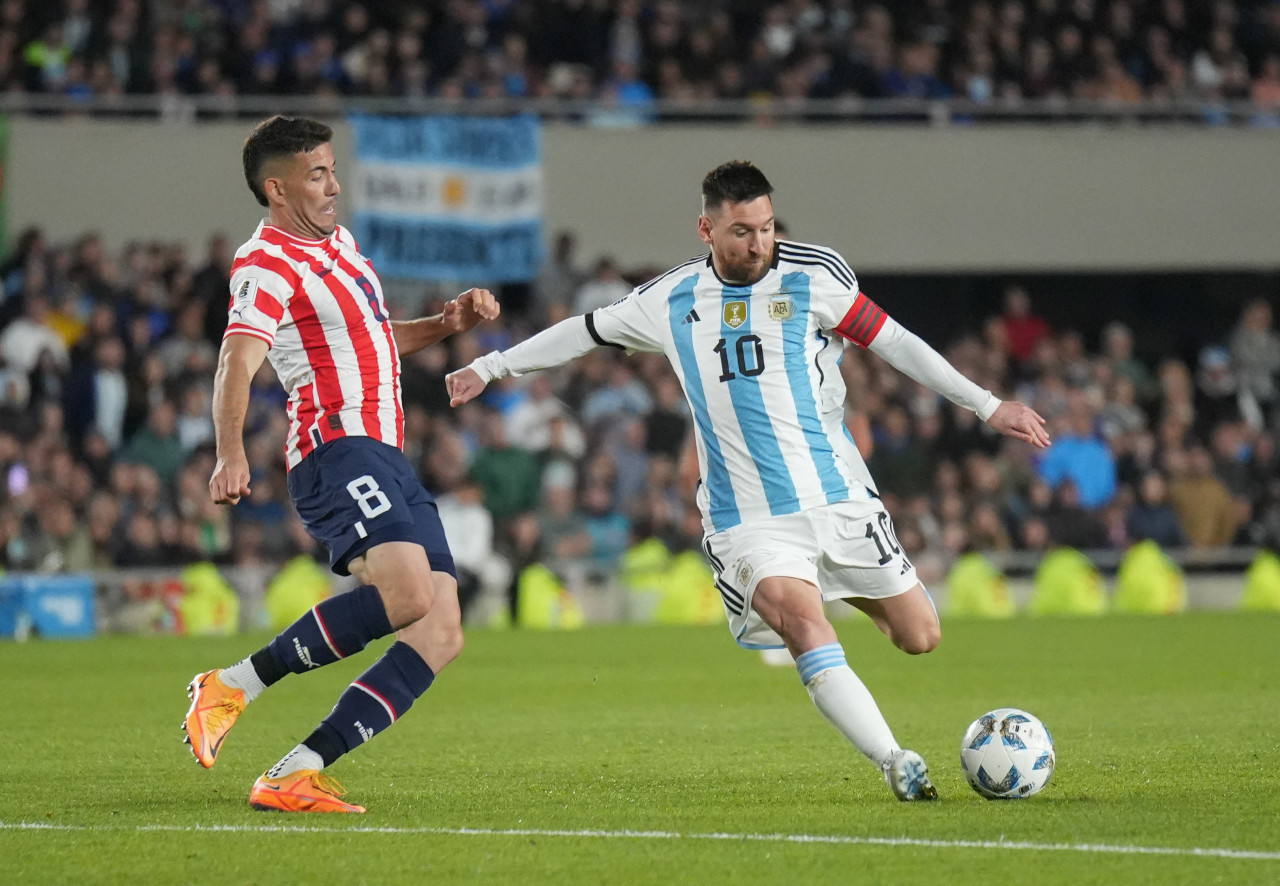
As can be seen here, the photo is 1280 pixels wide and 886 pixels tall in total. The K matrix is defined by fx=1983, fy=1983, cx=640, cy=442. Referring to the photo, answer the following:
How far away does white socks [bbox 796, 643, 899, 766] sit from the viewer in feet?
20.4

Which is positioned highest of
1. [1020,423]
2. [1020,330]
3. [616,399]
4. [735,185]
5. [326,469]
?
[1020,330]

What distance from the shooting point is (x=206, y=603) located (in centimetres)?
1647

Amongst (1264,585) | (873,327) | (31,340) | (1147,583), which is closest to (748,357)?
(873,327)

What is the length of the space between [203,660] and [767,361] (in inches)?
308

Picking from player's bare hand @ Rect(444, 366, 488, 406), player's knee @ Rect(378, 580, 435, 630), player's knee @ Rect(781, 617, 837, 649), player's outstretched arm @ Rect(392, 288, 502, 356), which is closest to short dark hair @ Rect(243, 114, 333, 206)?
player's outstretched arm @ Rect(392, 288, 502, 356)

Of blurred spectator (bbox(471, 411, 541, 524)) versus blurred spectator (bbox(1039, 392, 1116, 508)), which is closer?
blurred spectator (bbox(471, 411, 541, 524))

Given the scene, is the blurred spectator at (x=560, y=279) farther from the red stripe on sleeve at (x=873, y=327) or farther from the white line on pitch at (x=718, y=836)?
the white line on pitch at (x=718, y=836)

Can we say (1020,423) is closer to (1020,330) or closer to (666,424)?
(666,424)

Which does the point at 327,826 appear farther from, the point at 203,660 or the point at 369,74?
the point at 369,74

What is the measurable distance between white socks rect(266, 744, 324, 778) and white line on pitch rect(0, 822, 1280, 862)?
0.36m

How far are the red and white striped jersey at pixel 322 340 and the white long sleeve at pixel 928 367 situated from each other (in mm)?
1651

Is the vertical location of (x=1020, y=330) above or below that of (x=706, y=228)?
above

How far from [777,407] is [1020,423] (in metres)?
0.82

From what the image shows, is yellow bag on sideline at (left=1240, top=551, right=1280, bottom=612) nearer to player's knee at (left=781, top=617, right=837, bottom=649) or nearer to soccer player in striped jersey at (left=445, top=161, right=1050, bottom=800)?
soccer player in striped jersey at (left=445, top=161, right=1050, bottom=800)
